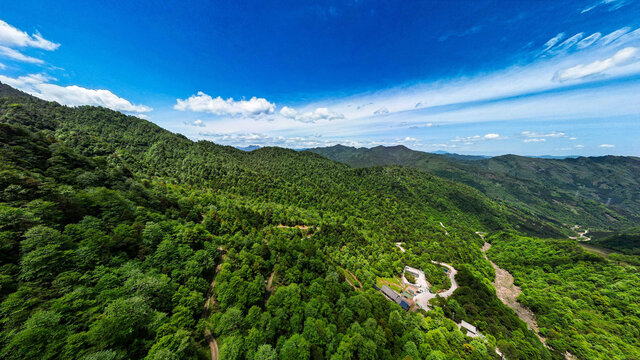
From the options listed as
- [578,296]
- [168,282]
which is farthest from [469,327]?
[168,282]

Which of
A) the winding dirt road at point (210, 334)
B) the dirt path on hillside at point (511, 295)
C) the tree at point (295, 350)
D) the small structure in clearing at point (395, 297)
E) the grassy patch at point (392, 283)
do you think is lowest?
the dirt path on hillside at point (511, 295)

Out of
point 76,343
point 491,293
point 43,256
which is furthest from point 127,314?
point 491,293

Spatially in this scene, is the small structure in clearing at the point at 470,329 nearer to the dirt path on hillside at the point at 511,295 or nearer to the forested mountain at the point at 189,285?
the forested mountain at the point at 189,285

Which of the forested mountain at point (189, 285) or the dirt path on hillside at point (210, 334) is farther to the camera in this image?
the dirt path on hillside at point (210, 334)

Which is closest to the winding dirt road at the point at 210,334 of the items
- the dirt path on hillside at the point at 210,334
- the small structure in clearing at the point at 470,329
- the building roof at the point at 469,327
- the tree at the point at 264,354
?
the dirt path on hillside at the point at 210,334

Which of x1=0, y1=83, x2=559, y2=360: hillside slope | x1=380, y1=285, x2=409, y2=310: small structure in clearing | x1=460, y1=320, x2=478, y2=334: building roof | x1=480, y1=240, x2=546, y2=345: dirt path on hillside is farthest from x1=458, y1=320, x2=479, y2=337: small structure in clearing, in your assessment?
x1=480, y1=240, x2=546, y2=345: dirt path on hillside

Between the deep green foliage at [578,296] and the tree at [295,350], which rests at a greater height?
the tree at [295,350]

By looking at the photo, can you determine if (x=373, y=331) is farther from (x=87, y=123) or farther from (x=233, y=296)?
(x=87, y=123)

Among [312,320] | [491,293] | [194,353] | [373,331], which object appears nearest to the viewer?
[194,353]
